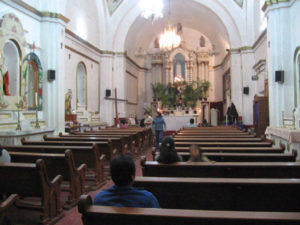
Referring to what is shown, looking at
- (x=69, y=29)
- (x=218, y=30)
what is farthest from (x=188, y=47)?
(x=69, y=29)

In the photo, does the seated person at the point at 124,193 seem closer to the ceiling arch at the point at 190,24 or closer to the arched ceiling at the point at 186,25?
the ceiling arch at the point at 190,24

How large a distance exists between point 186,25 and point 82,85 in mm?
11343

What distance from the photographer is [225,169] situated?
128 inches

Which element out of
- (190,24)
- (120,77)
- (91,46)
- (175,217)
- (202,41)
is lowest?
(175,217)

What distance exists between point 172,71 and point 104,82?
7520 mm

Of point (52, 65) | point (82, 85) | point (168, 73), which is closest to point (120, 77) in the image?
point (82, 85)

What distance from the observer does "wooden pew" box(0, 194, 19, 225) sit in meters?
2.23

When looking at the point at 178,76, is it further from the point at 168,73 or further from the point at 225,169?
the point at 225,169

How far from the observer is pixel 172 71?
2223 cm

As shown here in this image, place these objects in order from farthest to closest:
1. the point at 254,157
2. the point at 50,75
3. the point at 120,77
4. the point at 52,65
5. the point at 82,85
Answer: the point at 120,77 < the point at 82,85 < the point at 52,65 < the point at 50,75 < the point at 254,157

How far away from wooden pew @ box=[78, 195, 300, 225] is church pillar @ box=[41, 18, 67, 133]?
346 inches

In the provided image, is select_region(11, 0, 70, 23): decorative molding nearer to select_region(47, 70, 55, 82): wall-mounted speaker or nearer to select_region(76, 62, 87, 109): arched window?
select_region(47, 70, 55, 82): wall-mounted speaker

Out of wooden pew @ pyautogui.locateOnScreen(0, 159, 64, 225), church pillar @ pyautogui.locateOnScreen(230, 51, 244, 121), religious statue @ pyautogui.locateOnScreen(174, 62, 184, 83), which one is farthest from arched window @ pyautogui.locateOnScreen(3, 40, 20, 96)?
religious statue @ pyautogui.locateOnScreen(174, 62, 184, 83)

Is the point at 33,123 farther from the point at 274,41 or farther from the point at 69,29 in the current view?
the point at 274,41
